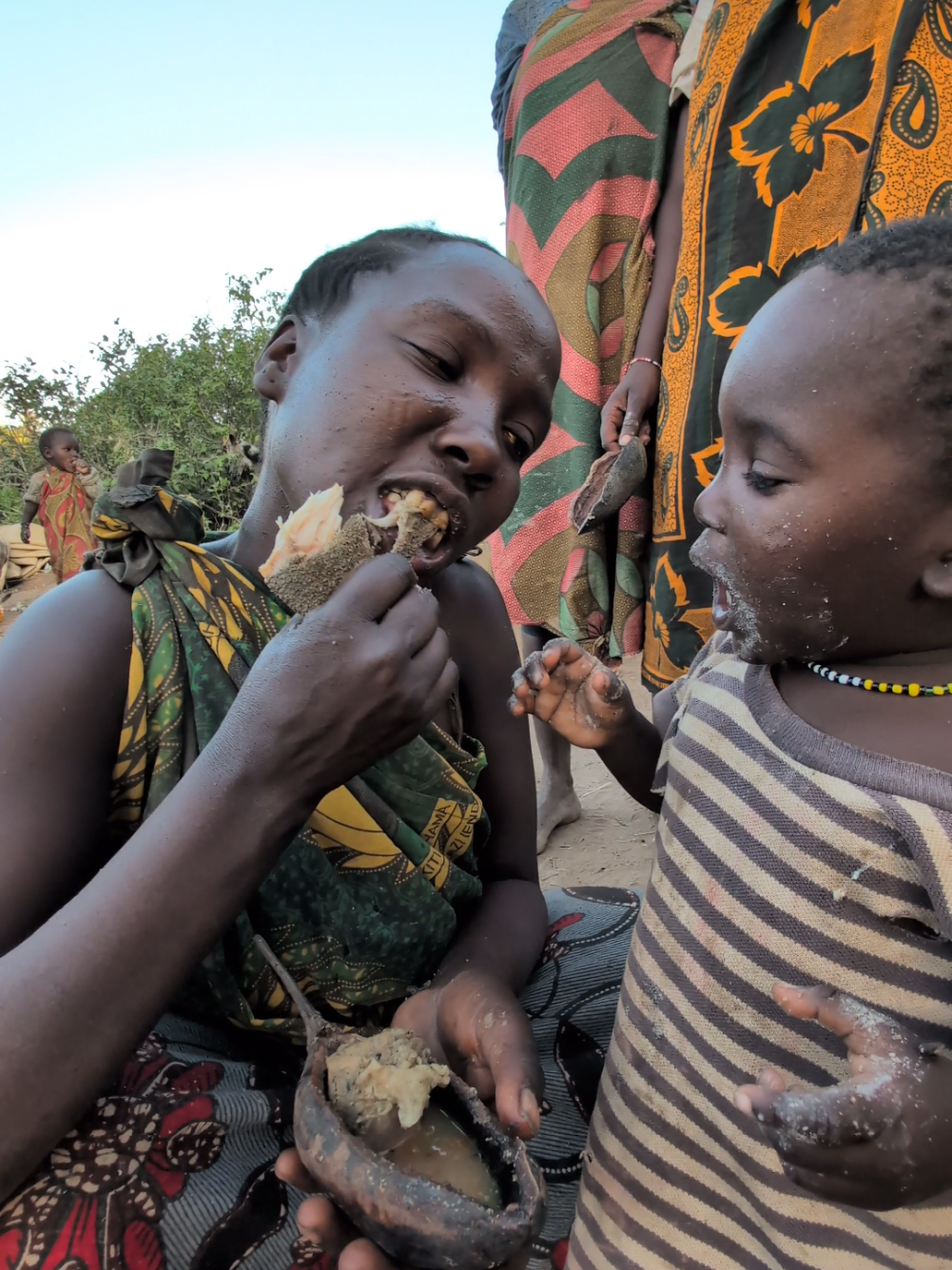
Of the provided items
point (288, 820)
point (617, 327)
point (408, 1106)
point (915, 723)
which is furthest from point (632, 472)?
point (408, 1106)

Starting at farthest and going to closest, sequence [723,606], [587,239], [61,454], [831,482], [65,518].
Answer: [61,454], [65,518], [587,239], [723,606], [831,482]

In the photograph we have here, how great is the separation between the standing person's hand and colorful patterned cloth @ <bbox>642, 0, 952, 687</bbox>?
124 mm

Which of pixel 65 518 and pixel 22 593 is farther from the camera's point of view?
pixel 22 593

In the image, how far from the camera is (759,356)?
103cm

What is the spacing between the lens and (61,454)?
10273mm

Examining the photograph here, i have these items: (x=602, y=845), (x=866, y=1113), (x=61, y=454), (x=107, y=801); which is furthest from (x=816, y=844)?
(x=61, y=454)

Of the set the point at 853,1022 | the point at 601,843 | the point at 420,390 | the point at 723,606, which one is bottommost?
the point at 601,843

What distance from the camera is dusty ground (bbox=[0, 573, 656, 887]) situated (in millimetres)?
3141

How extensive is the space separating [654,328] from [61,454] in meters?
9.79

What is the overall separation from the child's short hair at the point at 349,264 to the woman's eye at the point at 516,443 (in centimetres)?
32

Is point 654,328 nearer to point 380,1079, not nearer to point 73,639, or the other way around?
point 73,639

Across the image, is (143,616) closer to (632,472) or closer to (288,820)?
(288,820)

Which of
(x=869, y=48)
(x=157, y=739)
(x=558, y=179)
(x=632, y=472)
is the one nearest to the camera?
(x=157, y=739)

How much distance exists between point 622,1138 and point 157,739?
91cm
